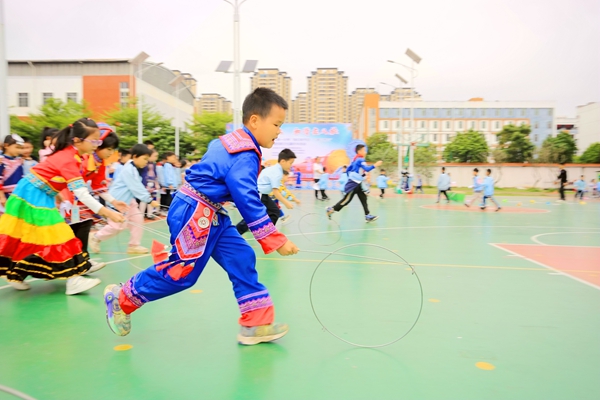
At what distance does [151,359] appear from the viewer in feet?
9.23

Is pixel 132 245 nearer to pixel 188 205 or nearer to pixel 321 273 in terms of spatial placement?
pixel 321 273

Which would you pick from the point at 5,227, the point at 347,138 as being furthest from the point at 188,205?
the point at 347,138

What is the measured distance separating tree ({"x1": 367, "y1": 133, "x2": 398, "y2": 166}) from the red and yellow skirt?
4342 centimetres

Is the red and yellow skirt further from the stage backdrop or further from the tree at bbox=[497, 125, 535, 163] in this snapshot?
the tree at bbox=[497, 125, 535, 163]

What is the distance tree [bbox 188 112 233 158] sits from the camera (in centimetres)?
3588

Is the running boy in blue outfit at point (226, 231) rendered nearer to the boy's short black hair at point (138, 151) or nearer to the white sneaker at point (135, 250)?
the white sneaker at point (135, 250)

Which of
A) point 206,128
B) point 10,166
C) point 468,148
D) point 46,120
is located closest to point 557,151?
point 468,148

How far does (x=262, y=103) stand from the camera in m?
3.01

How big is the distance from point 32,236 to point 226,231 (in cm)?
207

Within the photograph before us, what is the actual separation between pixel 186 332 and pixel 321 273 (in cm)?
212

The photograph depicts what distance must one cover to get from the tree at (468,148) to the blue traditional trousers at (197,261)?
5567 centimetres

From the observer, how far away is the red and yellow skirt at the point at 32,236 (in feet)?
13.2

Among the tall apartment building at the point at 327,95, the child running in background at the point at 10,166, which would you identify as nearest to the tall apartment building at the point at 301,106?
the tall apartment building at the point at 327,95

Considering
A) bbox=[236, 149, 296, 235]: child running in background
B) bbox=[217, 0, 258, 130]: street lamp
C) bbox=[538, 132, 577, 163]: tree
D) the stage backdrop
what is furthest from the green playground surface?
bbox=[538, 132, 577, 163]: tree
